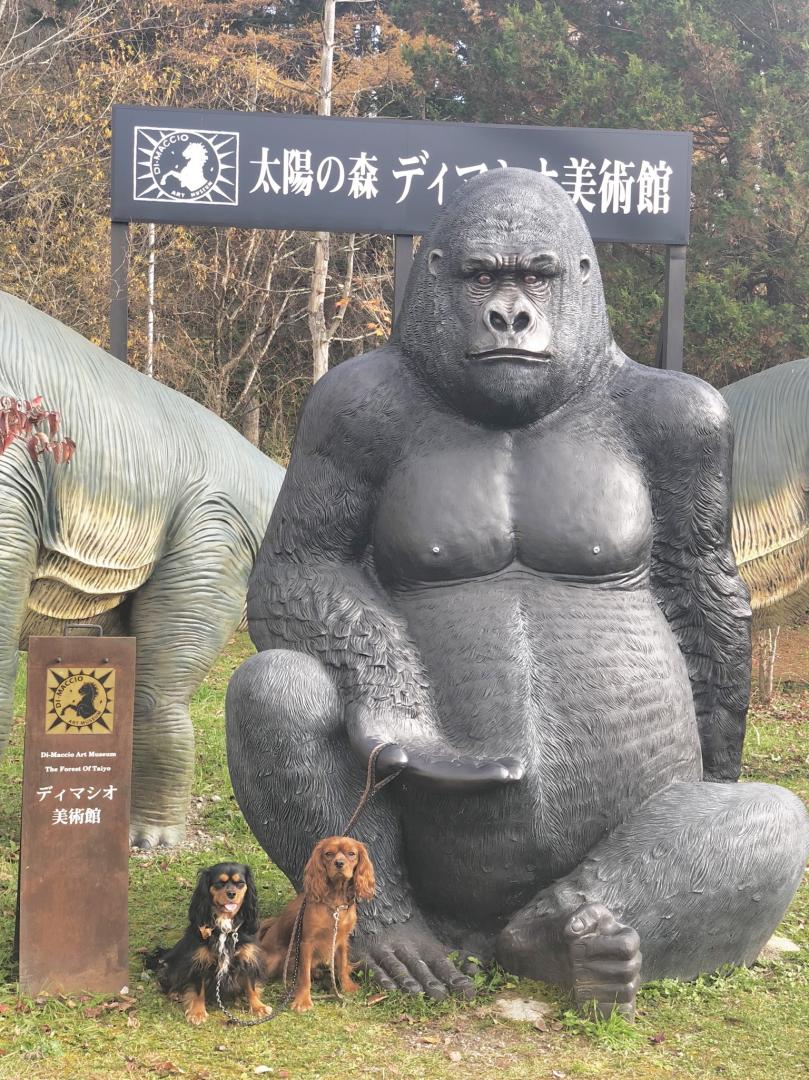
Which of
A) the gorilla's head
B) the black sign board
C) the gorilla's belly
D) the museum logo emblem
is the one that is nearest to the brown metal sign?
the museum logo emblem

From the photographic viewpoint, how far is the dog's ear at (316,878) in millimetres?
3422

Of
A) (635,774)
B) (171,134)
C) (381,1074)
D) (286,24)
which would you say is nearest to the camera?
(381,1074)

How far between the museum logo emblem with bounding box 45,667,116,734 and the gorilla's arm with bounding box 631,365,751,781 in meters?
1.68

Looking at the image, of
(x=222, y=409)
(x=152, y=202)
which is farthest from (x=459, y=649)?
(x=222, y=409)

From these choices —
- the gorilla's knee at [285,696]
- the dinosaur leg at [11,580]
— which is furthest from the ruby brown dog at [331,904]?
the dinosaur leg at [11,580]

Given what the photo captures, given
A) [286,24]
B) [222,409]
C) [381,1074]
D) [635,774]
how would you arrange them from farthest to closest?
[286,24] → [222,409] → [635,774] → [381,1074]

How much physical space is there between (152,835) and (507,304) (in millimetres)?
3364

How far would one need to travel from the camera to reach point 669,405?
3.91 m

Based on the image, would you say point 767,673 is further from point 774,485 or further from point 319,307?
point 319,307

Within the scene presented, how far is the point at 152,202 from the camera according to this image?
7.39 meters

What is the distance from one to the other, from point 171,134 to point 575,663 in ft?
15.6

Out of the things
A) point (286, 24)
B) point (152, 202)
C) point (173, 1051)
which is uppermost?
point (286, 24)

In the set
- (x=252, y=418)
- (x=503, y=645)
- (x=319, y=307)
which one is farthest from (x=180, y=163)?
(x=252, y=418)

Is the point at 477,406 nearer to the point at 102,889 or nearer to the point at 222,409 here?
the point at 102,889
